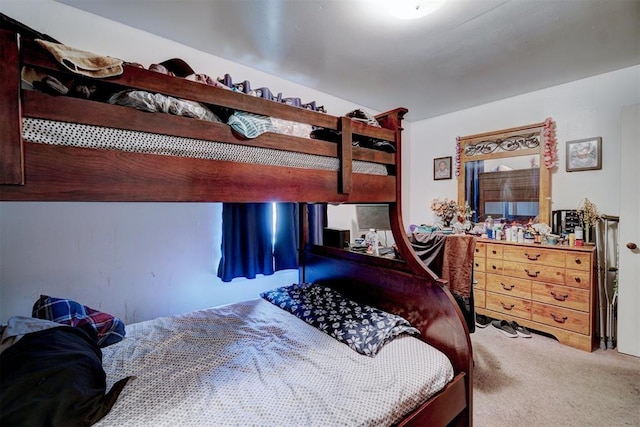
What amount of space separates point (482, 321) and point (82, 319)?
3.46 metres

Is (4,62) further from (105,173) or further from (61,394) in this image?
(61,394)

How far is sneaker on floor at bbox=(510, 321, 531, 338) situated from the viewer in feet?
8.65

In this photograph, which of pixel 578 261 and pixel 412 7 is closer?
pixel 412 7

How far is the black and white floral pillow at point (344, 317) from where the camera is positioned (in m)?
1.37

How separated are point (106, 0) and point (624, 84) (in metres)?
4.23

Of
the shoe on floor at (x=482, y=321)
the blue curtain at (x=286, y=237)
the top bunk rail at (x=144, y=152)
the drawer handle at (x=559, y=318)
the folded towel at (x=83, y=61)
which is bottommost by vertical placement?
the shoe on floor at (x=482, y=321)

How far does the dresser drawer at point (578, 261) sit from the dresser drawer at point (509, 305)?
0.51 m

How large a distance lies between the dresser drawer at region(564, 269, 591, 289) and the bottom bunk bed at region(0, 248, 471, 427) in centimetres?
186

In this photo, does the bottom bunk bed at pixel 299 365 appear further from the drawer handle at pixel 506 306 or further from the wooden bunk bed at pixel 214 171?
the drawer handle at pixel 506 306

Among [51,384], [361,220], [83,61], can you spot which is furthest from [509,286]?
[83,61]

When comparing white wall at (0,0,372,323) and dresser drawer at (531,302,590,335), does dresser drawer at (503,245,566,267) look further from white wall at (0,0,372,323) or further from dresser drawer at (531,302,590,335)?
white wall at (0,0,372,323)

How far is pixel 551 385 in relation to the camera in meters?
1.91

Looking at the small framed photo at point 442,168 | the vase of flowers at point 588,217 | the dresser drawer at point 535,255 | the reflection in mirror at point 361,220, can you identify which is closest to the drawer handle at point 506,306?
the dresser drawer at point 535,255

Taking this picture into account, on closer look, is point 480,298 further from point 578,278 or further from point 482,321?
point 578,278
